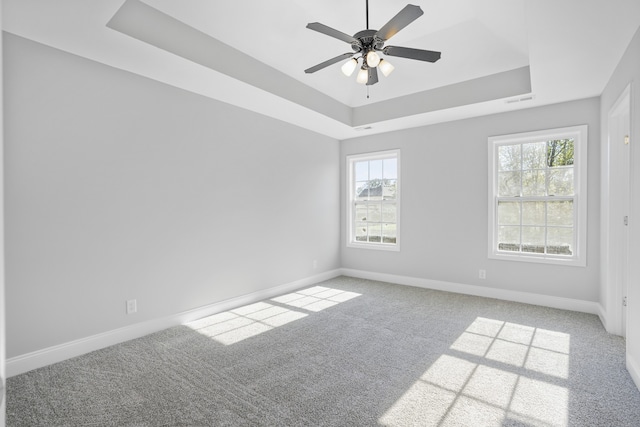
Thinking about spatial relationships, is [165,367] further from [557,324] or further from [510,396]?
[557,324]

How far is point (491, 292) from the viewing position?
15.1 feet

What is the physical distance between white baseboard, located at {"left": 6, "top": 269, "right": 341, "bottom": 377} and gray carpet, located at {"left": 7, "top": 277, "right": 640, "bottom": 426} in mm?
89

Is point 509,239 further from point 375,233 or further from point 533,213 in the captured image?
point 375,233

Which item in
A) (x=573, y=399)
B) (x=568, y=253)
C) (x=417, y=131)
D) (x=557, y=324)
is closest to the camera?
(x=573, y=399)

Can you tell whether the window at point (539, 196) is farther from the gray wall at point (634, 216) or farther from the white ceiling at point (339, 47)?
the gray wall at point (634, 216)

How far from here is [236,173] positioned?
167 inches

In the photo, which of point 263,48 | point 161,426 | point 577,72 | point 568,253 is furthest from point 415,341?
point 263,48

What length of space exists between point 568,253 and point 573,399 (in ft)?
8.01

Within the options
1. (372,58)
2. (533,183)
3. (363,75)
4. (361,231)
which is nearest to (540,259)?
(533,183)

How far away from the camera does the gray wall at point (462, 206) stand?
398cm

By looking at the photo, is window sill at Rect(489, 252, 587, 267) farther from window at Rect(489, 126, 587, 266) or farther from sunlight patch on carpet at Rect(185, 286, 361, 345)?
sunlight patch on carpet at Rect(185, 286, 361, 345)

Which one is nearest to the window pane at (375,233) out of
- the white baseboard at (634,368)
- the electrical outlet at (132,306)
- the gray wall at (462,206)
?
the gray wall at (462,206)

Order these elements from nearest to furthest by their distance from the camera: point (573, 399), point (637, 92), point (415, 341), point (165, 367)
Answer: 1. point (573, 399)
2. point (637, 92)
3. point (165, 367)
4. point (415, 341)

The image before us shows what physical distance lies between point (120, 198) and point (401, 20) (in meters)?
2.84
